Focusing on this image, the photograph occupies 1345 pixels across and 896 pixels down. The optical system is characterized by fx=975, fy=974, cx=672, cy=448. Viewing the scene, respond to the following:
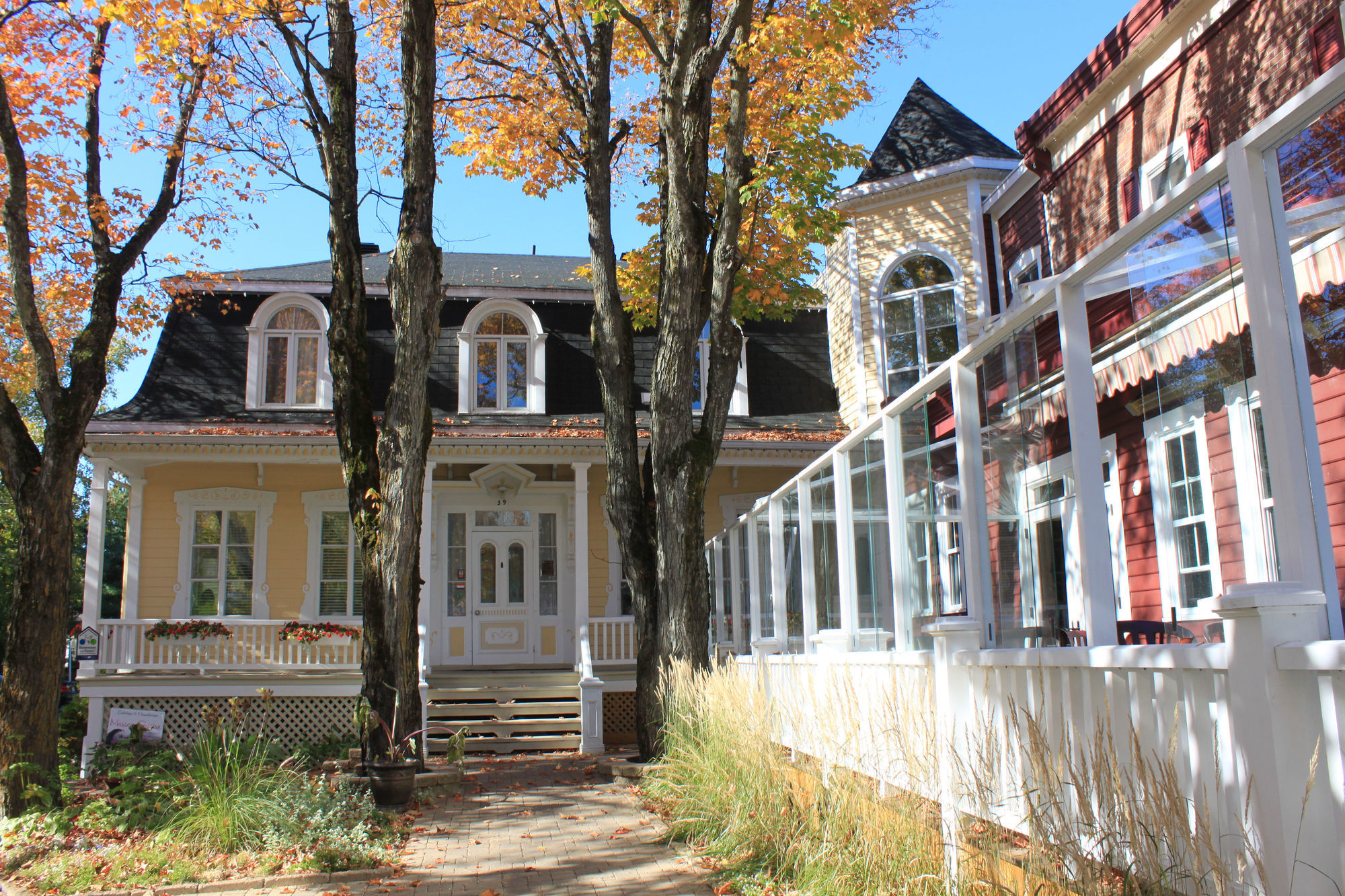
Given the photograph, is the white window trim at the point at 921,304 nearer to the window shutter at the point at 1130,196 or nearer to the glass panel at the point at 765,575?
the window shutter at the point at 1130,196

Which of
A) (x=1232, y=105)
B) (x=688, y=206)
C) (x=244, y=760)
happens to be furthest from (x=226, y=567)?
(x=1232, y=105)

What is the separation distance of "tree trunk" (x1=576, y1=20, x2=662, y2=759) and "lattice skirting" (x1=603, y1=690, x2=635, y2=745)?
11.1ft

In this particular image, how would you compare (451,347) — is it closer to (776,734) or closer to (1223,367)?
(776,734)

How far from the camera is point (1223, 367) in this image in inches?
102

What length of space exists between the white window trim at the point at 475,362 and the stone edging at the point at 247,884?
32.7ft

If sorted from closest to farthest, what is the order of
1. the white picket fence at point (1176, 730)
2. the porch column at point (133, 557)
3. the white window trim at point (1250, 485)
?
the white picket fence at point (1176, 730) → the white window trim at point (1250, 485) → the porch column at point (133, 557)

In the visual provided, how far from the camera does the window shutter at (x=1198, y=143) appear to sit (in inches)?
352

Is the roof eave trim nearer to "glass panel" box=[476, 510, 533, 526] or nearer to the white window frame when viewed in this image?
the white window frame

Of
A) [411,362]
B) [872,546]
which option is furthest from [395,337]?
[872,546]

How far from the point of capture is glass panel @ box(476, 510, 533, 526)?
A: 15547 mm

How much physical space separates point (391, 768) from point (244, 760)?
4.22ft

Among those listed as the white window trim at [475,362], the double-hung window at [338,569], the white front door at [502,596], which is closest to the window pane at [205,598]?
the double-hung window at [338,569]

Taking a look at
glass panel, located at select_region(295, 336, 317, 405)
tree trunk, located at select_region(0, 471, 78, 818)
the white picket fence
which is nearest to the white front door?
glass panel, located at select_region(295, 336, 317, 405)

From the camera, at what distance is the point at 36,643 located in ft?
26.4
